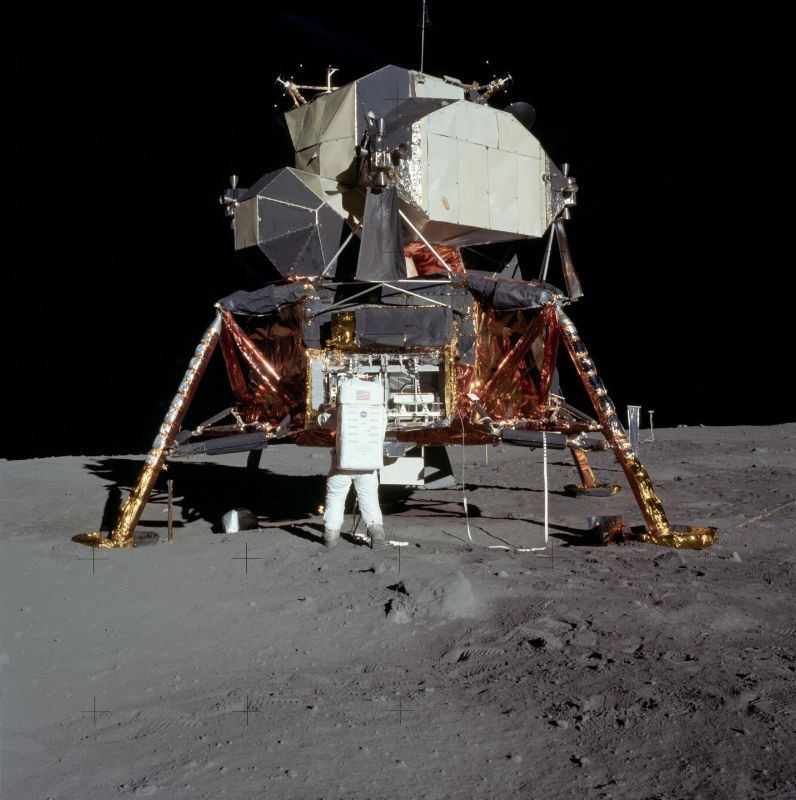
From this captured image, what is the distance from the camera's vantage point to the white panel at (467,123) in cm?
549

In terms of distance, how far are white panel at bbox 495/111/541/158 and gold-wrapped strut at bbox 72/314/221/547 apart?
2.45 meters

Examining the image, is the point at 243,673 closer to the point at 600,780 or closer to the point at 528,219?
the point at 600,780

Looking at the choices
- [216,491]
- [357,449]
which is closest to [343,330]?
[357,449]

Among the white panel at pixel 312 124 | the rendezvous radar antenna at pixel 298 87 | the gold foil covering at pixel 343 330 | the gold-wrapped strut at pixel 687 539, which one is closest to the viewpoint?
the gold-wrapped strut at pixel 687 539

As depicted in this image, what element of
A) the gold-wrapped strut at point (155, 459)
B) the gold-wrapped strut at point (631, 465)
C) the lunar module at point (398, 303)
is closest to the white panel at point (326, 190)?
the lunar module at point (398, 303)

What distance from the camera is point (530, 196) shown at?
5.96 m

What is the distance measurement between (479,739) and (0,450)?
13604mm

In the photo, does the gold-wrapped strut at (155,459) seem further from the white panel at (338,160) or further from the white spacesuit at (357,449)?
the white panel at (338,160)

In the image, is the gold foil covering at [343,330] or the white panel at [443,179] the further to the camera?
the white panel at [443,179]

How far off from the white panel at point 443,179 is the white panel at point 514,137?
1.53ft

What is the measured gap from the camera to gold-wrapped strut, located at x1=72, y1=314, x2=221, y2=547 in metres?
4.81

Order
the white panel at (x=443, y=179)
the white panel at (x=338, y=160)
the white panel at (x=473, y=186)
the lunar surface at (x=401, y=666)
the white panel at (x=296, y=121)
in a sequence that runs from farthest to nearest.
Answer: the white panel at (x=296, y=121) → the white panel at (x=338, y=160) → the white panel at (x=473, y=186) → the white panel at (x=443, y=179) → the lunar surface at (x=401, y=666)

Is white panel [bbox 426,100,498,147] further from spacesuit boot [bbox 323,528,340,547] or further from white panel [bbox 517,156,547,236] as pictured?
spacesuit boot [bbox 323,528,340,547]

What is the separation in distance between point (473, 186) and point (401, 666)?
379 cm
